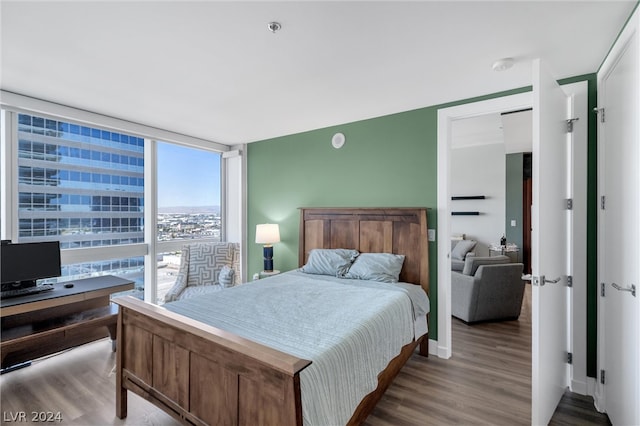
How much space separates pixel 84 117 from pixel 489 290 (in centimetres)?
504

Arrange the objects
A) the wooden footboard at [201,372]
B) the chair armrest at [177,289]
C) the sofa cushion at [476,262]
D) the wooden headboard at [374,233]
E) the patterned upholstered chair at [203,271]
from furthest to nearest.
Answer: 1. the sofa cushion at [476,262]
2. the patterned upholstered chair at [203,271]
3. the chair armrest at [177,289]
4. the wooden headboard at [374,233]
5. the wooden footboard at [201,372]

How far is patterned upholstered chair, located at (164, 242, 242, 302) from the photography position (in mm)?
3621

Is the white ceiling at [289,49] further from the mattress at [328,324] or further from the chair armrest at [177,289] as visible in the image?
the chair armrest at [177,289]

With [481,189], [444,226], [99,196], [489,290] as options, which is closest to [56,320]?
A: [99,196]

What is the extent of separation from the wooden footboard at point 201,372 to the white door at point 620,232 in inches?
69.4

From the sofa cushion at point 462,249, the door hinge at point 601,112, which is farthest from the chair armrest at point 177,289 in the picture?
the sofa cushion at point 462,249

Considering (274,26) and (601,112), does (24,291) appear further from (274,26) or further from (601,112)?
(601,112)

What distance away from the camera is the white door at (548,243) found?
5.80 ft

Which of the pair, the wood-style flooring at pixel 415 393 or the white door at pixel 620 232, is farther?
the wood-style flooring at pixel 415 393

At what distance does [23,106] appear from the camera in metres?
2.76

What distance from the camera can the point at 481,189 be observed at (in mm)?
6348

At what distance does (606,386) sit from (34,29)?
4.29m

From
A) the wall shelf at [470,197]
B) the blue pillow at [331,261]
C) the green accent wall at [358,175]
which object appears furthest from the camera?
the wall shelf at [470,197]

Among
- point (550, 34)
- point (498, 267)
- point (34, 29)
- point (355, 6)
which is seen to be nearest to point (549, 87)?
point (550, 34)
